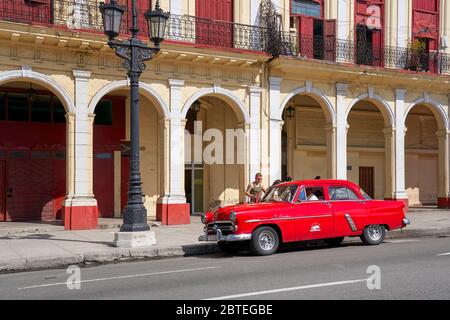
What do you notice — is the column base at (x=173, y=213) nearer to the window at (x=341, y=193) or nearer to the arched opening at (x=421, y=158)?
the window at (x=341, y=193)

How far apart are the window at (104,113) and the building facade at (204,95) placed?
4cm

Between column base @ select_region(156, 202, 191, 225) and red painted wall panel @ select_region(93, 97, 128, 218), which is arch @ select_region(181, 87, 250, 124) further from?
red painted wall panel @ select_region(93, 97, 128, 218)

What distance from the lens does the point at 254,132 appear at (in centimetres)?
1892

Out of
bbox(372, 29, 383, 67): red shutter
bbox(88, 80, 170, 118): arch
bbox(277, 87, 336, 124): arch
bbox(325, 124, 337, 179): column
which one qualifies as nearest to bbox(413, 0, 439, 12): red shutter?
bbox(372, 29, 383, 67): red shutter

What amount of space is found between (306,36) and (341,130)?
3621mm

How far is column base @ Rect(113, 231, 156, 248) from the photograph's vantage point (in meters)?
12.6

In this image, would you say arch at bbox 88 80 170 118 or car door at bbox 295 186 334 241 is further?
arch at bbox 88 80 170 118

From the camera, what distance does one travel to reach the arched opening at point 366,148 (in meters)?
24.3

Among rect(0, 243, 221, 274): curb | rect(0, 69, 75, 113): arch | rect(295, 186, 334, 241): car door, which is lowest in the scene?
rect(0, 243, 221, 274): curb

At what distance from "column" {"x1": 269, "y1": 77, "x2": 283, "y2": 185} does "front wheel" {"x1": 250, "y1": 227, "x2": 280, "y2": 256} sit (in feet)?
24.5

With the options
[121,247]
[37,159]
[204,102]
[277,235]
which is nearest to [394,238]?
[277,235]

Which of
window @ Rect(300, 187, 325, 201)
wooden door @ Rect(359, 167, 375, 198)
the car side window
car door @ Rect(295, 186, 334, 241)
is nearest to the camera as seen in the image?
car door @ Rect(295, 186, 334, 241)

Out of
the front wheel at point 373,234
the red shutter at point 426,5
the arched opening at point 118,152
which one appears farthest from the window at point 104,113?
the red shutter at point 426,5

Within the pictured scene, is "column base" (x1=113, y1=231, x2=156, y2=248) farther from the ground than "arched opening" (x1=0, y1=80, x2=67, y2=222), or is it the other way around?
"arched opening" (x1=0, y1=80, x2=67, y2=222)
